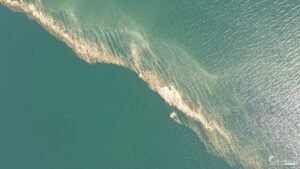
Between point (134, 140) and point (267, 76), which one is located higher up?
point (267, 76)

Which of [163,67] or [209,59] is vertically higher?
[209,59]

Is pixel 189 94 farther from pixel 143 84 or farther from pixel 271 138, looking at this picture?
pixel 271 138

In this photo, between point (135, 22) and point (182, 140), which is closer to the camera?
point (182, 140)

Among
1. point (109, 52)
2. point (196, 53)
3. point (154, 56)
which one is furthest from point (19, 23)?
point (196, 53)
